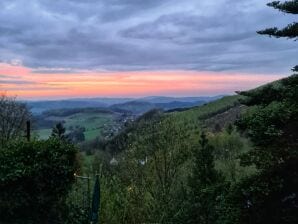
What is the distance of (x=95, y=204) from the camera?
1570 centimetres

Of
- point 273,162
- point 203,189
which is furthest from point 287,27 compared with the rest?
point 203,189

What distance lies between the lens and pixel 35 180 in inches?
793

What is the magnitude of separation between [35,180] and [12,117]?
28550 mm

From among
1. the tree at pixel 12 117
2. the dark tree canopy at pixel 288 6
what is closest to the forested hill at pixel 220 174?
the dark tree canopy at pixel 288 6

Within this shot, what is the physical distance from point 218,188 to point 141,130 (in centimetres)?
1660

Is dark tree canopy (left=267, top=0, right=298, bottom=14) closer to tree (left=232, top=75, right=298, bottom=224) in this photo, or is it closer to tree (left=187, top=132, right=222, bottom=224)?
tree (left=232, top=75, right=298, bottom=224)

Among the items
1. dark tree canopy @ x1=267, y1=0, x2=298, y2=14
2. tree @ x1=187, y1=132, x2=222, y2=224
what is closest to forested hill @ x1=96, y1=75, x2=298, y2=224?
tree @ x1=187, y1=132, x2=222, y2=224

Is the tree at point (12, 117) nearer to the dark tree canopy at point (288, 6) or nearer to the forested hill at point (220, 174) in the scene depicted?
the forested hill at point (220, 174)

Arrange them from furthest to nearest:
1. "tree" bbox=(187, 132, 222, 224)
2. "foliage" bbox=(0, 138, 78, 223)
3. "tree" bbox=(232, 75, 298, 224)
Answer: "foliage" bbox=(0, 138, 78, 223) → "tree" bbox=(187, 132, 222, 224) → "tree" bbox=(232, 75, 298, 224)

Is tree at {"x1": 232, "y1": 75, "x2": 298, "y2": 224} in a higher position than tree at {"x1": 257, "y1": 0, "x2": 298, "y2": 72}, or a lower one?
lower

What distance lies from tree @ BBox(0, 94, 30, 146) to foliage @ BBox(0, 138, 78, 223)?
81.2 feet

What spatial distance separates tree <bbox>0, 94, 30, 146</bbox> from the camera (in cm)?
4609

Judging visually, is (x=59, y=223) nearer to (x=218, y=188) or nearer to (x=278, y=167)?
(x=218, y=188)

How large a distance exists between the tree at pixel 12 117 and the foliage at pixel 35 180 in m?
24.7
